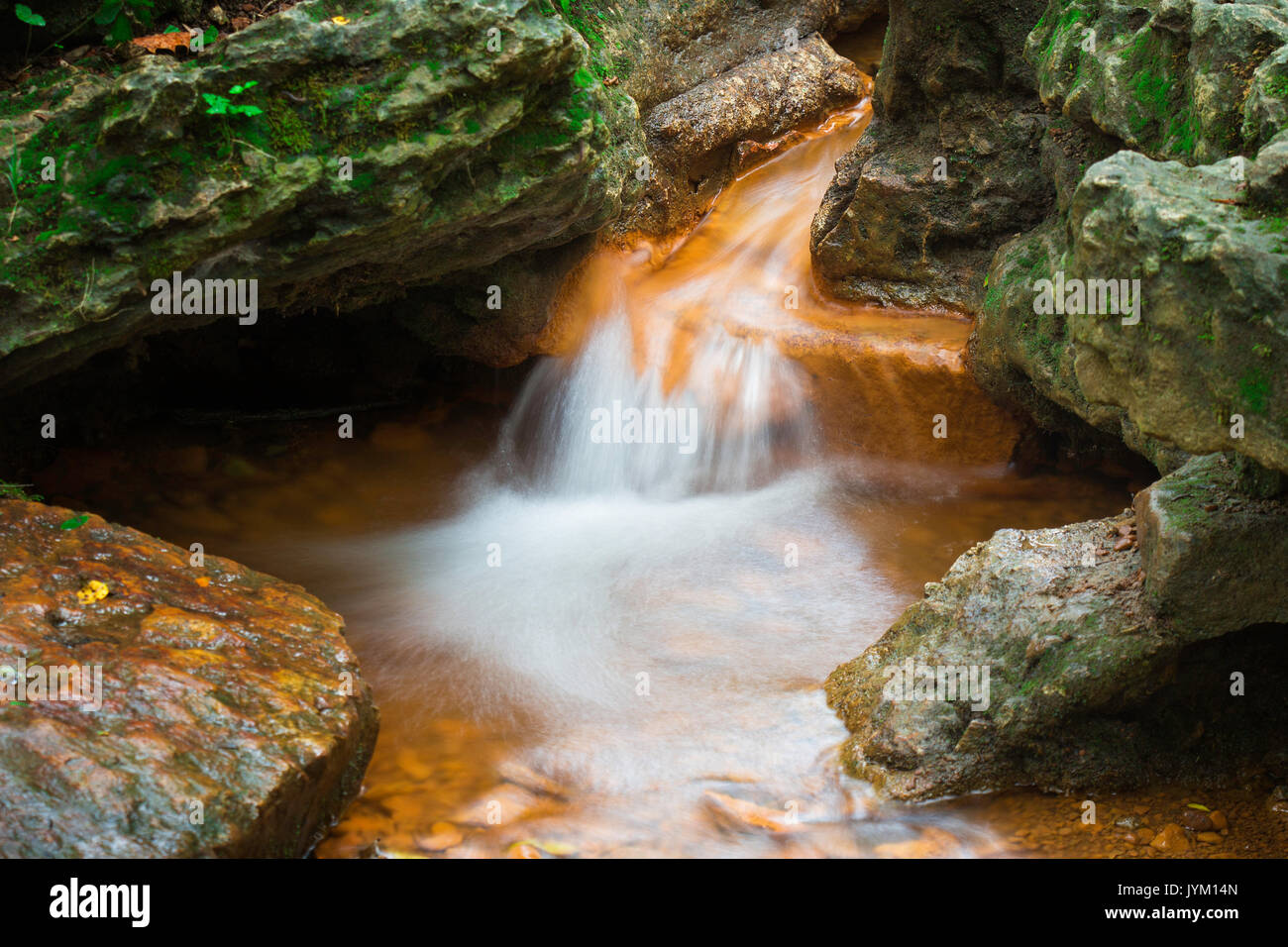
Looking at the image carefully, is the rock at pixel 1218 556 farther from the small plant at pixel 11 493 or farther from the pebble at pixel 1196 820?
the small plant at pixel 11 493

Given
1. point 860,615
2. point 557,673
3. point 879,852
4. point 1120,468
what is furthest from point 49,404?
point 1120,468

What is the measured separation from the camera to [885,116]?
333 inches

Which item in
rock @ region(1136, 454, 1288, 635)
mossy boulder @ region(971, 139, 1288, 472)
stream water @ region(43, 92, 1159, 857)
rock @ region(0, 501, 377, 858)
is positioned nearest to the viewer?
mossy boulder @ region(971, 139, 1288, 472)

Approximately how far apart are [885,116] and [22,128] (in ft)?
20.5

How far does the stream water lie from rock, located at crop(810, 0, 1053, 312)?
38cm

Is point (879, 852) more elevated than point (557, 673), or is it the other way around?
point (557, 673)

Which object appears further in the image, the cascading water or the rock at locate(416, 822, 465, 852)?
the cascading water

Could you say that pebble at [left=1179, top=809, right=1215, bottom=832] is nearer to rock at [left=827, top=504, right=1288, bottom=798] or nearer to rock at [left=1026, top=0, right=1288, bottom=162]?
rock at [left=827, top=504, right=1288, bottom=798]

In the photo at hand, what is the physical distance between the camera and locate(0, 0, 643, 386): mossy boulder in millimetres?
4504

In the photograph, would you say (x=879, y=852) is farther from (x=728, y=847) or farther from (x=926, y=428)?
(x=926, y=428)

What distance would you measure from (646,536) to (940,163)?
3.70m

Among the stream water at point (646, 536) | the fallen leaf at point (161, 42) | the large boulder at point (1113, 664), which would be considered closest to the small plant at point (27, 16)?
the fallen leaf at point (161, 42)

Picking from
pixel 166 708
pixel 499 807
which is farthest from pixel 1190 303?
pixel 166 708

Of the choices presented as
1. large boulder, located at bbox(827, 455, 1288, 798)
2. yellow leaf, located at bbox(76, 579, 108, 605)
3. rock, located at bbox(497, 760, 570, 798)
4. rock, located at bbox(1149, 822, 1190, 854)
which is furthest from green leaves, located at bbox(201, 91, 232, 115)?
rock, located at bbox(1149, 822, 1190, 854)
